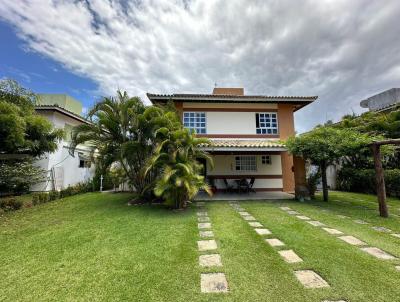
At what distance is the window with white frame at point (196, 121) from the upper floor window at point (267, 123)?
3.79 meters

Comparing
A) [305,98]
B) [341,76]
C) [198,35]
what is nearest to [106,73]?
[198,35]

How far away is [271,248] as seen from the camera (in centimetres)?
Result: 511

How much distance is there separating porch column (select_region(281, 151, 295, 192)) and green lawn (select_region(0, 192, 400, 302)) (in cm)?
624

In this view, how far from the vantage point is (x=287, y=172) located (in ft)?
48.0

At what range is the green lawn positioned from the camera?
3354mm

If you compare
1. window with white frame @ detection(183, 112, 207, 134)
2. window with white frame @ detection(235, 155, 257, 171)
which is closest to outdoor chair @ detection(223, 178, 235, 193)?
window with white frame @ detection(235, 155, 257, 171)

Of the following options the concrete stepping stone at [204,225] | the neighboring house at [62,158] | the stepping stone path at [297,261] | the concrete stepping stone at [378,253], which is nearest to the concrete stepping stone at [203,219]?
the concrete stepping stone at [204,225]

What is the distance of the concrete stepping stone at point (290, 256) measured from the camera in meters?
4.43

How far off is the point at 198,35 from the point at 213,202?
32.3 ft

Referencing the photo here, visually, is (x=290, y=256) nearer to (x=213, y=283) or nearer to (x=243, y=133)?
(x=213, y=283)

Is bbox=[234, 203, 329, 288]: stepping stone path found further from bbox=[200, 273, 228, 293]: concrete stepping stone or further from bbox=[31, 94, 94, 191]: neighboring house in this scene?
bbox=[31, 94, 94, 191]: neighboring house

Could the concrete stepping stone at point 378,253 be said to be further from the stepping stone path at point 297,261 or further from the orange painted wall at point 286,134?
the orange painted wall at point 286,134

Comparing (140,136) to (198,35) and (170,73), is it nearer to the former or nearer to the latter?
(198,35)

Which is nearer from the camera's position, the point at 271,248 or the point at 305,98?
the point at 271,248
